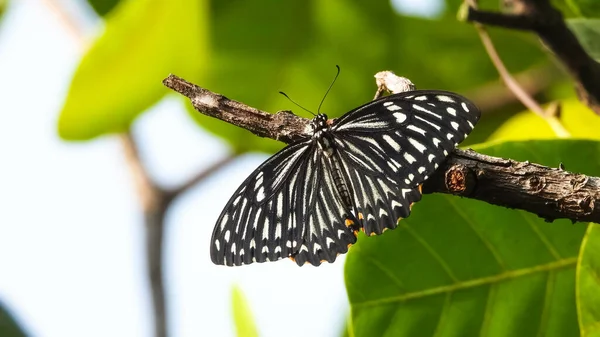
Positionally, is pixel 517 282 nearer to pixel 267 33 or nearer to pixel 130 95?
pixel 130 95

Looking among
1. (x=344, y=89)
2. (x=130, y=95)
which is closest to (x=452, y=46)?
(x=344, y=89)

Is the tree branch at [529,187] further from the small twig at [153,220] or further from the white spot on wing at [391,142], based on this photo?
the small twig at [153,220]

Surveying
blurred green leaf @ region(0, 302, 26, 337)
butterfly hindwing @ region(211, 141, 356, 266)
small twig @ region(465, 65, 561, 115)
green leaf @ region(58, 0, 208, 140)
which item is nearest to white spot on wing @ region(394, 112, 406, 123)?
butterfly hindwing @ region(211, 141, 356, 266)

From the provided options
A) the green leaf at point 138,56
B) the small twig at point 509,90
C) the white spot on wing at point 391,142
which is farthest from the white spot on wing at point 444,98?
the small twig at point 509,90

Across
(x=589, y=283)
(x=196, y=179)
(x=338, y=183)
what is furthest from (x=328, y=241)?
(x=196, y=179)

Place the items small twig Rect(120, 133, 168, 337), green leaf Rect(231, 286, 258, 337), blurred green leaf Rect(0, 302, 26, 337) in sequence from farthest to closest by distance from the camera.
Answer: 1. small twig Rect(120, 133, 168, 337)
2. blurred green leaf Rect(0, 302, 26, 337)
3. green leaf Rect(231, 286, 258, 337)

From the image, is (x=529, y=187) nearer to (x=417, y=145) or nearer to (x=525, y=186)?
(x=525, y=186)

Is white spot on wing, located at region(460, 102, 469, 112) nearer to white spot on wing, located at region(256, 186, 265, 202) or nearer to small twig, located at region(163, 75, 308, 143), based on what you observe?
small twig, located at region(163, 75, 308, 143)
